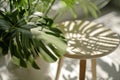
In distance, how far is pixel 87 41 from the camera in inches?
51.6

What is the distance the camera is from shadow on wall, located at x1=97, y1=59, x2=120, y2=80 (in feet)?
5.56

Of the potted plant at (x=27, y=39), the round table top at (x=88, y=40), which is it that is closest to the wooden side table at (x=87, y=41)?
the round table top at (x=88, y=40)

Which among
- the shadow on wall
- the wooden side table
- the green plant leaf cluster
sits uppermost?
the green plant leaf cluster

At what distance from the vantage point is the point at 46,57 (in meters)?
0.95

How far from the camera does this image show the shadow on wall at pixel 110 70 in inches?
66.7

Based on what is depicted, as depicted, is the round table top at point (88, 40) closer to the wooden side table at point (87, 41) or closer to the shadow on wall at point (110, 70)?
the wooden side table at point (87, 41)

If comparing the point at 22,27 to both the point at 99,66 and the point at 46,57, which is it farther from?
the point at 99,66

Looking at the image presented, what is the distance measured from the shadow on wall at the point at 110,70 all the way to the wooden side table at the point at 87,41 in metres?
0.39

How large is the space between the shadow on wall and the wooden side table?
1.28 ft

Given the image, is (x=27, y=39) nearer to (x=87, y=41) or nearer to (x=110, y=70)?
(x=87, y=41)

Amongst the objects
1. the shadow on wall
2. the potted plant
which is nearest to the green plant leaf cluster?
the potted plant

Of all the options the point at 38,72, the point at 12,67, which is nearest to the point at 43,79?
the point at 38,72

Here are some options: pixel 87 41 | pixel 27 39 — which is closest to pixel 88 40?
pixel 87 41

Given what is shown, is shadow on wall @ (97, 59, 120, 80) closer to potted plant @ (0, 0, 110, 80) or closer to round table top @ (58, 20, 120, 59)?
round table top @ (58, 20, 120, 59)
